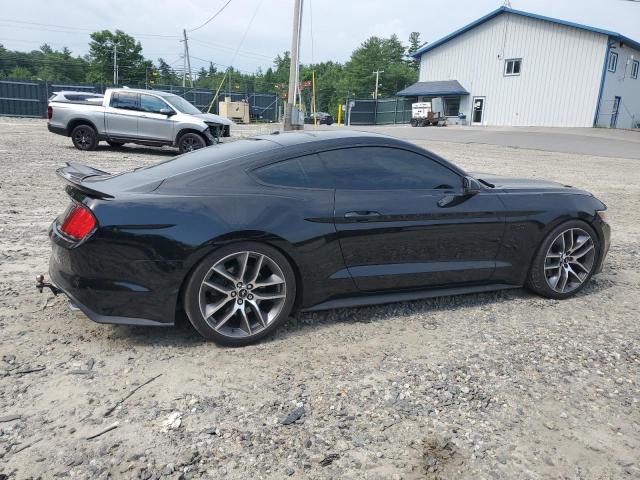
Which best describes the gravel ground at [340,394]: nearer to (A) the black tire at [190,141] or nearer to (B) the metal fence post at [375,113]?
(A) the black tire at [190,141]

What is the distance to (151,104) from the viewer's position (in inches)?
552

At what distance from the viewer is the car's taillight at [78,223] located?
3174 millimetres

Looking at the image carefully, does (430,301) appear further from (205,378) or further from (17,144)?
(17,144)

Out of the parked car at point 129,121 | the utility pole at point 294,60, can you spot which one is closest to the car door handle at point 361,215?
the parked car at point 129,121

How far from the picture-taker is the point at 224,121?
14.9 metres

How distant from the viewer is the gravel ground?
7.91ft

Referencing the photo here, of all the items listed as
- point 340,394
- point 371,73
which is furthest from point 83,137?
point 371,73

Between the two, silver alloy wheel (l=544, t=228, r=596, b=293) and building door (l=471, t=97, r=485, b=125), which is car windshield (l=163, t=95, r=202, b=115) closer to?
silver alloy wheel (l=544, t=228, r=596, b=293)

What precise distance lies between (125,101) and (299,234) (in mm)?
12304

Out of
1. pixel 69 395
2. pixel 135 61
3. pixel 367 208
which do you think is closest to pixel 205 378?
pixel 69 395

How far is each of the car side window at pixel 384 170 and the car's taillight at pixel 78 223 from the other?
164 centimetres

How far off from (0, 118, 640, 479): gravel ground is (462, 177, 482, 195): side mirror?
3.14 ft

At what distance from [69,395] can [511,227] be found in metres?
3.40

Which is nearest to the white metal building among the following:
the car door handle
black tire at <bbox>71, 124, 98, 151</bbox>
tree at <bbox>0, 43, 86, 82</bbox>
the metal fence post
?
the metal fence post
